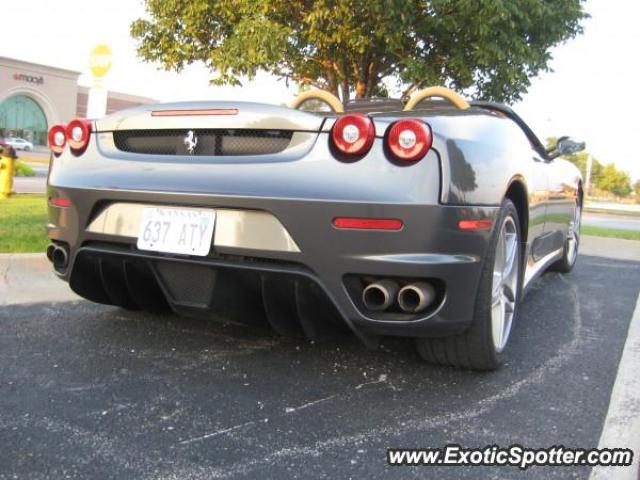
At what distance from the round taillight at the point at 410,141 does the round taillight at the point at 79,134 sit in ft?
4.71

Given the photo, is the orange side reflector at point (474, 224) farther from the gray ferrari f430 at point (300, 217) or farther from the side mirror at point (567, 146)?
the side mirror at point (567, 146)

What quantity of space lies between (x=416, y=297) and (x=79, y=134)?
5.62 feet

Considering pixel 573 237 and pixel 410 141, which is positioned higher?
pixel 410 141

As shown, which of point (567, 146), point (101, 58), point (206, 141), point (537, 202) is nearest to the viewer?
point (206, 141)

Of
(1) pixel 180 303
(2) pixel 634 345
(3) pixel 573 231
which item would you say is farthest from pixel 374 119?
(3) pixel 573 231

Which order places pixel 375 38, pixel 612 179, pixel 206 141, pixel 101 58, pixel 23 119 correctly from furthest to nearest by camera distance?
pixel 612 179, pixel 23 119, pixel 375 38, pixel 101 58, pixel 206 141

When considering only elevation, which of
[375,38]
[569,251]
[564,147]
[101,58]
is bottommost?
[569,251]

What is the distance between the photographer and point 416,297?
224 centimetres

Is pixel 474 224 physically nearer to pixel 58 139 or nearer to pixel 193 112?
pixel 193 112

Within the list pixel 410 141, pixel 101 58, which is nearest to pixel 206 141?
pixel 410 141

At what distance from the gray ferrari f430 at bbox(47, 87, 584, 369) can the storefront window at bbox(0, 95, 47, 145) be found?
61.0 meters

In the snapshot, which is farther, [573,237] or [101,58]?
[101,58]

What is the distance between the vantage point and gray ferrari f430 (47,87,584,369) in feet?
7.20

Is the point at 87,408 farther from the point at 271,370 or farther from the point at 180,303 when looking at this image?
the point at 271,370
